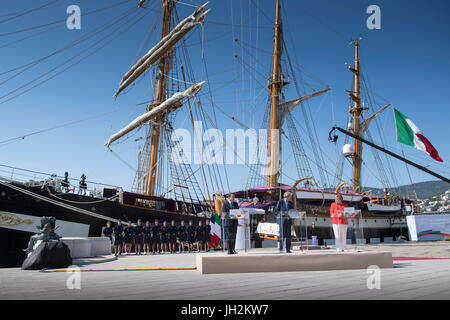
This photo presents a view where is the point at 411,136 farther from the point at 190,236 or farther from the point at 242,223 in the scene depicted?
the point at 190,236

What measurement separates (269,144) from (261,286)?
2432cm

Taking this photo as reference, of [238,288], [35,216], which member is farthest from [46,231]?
[35,216]

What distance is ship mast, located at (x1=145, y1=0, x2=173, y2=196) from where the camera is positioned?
25.6m

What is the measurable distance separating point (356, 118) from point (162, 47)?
27324 mm

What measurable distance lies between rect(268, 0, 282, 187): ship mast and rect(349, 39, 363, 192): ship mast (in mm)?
15609

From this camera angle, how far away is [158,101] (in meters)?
28.4

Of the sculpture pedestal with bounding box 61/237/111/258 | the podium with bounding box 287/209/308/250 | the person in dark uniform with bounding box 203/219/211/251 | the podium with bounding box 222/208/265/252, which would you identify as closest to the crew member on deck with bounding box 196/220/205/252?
the person in dark uniform with bounding box 203/219/211/251

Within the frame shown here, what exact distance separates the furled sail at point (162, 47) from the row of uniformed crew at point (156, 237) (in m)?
15.2

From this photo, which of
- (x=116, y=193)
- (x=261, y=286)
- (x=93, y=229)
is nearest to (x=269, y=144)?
(x=116, y=193)

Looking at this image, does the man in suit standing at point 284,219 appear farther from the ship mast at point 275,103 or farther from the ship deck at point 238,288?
the ship mast at point 275,103

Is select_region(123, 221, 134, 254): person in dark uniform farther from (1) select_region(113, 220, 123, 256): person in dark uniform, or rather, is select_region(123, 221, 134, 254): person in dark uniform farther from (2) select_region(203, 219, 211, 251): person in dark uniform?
(2) select_region(203, 219, 211, 251): person in dark uniform

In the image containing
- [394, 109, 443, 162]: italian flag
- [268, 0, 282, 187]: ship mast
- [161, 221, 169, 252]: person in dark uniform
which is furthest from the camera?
[268, 0, 282, 187]: ship mast

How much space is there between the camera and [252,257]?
6402 millimetres

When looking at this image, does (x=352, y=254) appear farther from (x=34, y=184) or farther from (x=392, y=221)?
(x=392, y=221)
